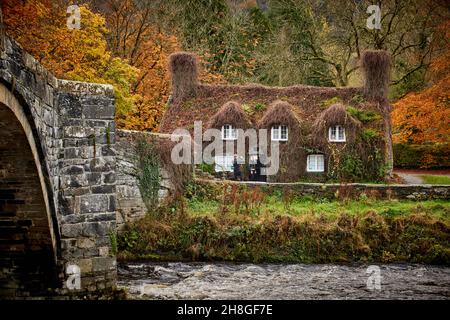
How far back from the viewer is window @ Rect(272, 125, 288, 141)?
81.8 feet

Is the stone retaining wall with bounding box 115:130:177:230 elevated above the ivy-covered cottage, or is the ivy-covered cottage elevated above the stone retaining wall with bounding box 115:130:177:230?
the ivy-covered cottage

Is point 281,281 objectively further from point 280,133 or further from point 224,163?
point 280,133

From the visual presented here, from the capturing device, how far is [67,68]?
64.2 feet

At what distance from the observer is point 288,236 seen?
17125mm

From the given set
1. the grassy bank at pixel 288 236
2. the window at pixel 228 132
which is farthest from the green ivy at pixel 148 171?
the window at pixel 228 132

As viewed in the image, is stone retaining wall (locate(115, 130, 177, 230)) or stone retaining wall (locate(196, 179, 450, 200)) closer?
stone retaining wall (locate(115, 130, 177, 230))

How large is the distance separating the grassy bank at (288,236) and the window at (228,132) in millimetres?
7363

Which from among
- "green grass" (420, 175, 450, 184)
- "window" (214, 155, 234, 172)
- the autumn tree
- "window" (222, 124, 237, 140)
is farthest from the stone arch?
"green grass" (420, 175, 450, 184)

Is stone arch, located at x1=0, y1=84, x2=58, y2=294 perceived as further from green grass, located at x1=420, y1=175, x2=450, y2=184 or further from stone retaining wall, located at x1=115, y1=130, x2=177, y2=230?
green grass, located at x1=420, y1=175, x2=450, y2=184

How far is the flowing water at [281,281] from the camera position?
12867mm

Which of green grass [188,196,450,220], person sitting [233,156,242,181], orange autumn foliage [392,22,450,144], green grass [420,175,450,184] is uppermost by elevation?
orange autumn foliage [392,22,450,144]

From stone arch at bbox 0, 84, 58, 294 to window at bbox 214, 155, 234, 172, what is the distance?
566 inches

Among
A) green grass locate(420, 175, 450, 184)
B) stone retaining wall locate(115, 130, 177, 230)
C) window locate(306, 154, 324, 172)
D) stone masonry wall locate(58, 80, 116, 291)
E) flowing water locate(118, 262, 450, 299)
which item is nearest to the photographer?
stone masonry wall locate(58, 80, 116, 291)
